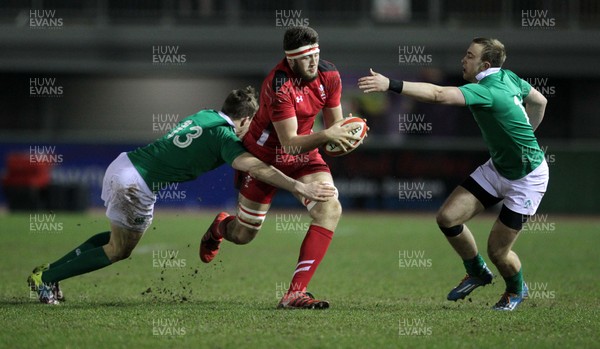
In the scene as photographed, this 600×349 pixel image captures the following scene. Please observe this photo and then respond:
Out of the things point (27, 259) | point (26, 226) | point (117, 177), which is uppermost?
point (117, 177)

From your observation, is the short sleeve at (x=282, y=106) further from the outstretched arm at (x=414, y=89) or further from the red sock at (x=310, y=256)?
the red sock at (x=310, y=256)

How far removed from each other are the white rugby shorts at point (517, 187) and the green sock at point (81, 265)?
10.6 feet

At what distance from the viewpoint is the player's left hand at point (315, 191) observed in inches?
278

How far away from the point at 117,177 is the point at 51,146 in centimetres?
1659

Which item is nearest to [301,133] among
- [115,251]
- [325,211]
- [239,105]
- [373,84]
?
[239,105]

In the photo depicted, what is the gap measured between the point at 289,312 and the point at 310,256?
564 millimetres

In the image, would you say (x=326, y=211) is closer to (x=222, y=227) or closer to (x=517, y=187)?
(x=222, y=227)

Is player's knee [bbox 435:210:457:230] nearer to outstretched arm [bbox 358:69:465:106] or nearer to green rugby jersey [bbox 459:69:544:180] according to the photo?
green rugby jersey [bbox 459:69:544:180]

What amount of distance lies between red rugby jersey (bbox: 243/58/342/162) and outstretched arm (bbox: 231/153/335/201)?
1.36 ft

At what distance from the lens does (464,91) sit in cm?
717

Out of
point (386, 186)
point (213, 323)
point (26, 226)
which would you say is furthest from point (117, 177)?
point (386, 186)

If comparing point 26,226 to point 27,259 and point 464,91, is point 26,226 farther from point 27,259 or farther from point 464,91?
point 464,91

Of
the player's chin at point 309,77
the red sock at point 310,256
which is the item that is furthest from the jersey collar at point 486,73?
the red sock at point 310,256

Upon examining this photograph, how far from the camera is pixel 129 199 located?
7512 millimetres
